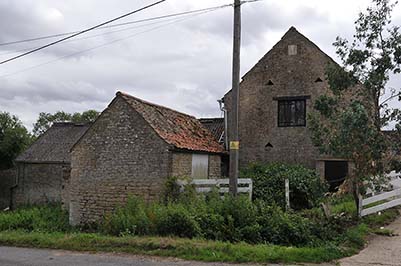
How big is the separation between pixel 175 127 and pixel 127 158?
282 cm

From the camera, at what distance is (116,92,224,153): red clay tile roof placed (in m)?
17.6

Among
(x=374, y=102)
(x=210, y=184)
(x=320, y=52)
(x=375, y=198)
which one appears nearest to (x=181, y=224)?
(x=210, y=184)

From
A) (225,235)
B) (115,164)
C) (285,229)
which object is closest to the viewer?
(285,229)

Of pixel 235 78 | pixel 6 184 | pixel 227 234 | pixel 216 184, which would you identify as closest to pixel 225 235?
pixel 227 234

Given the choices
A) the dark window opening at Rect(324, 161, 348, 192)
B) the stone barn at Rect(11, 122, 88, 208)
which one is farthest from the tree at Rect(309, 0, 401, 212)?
the stone barn at Rect(11, 122, 88, 208)

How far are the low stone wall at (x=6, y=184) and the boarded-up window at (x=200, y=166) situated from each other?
1765 centimetres

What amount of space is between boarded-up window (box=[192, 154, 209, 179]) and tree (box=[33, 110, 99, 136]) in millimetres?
38580

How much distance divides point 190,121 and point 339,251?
44.2 feet

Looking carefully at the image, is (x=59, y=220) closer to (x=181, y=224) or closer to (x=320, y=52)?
(x=181, y=224)

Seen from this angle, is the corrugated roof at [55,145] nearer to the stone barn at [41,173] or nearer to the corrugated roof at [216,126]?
the stone barn at [41,173]

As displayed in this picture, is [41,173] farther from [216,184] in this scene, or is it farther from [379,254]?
[379,254]

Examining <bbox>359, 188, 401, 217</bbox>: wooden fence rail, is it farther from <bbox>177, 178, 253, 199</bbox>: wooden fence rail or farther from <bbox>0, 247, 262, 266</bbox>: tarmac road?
<bbox>0, 247, 262, 266</bbox>: tarmac road

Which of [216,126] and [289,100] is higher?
[289,100]

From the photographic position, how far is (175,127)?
19312 mm
